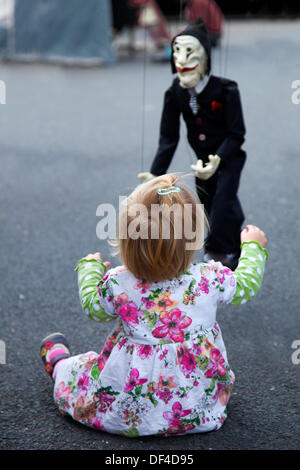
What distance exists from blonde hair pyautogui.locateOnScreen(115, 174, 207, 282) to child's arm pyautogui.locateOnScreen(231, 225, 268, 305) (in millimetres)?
187

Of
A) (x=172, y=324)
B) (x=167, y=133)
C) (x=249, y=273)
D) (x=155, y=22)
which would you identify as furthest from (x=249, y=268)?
(x=155, y=22)

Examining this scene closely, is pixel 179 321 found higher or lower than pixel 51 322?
higher

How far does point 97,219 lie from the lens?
3576mm

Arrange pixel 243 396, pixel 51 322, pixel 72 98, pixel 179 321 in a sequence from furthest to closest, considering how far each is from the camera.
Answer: pixel 72 98, pixel 51 322, pixel 243 396, pixel 179 321

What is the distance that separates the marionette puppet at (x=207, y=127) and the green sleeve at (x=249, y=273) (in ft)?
1.86

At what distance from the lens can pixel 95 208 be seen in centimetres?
378

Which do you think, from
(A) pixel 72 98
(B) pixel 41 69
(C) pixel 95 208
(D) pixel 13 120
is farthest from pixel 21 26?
(C) pixel 95 208

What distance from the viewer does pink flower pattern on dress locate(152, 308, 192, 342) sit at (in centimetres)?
172

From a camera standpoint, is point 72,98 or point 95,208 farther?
point 72,98

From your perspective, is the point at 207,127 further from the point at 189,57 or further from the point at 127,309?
the point at 127,309

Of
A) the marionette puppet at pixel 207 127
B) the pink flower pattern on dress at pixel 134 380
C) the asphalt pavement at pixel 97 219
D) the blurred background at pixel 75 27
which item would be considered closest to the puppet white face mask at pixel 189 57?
the marionette puppet at pixel 207 127

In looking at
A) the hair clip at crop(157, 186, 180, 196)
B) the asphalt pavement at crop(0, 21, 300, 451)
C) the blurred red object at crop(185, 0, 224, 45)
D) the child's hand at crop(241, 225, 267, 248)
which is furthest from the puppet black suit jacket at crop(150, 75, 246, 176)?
the blurred red object at crop(185, 0, 224, 45)

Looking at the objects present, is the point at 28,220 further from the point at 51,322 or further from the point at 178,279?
the point at 178,279

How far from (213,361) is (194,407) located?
0.46ft
